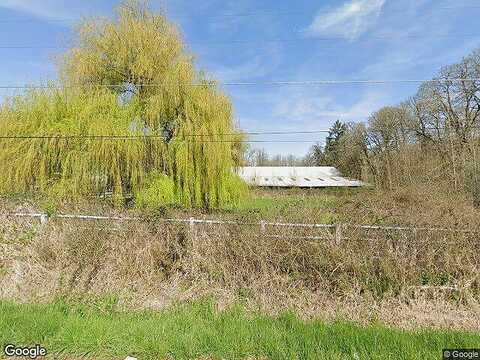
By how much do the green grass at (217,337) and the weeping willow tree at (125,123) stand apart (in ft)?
31.5

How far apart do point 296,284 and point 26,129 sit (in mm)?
12870

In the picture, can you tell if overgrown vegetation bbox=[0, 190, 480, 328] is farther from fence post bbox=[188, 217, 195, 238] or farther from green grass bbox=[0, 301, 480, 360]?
green grass bbox=[0, 301, 480, 360]

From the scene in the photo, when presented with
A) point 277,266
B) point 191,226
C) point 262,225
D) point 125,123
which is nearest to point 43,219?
point 191,226

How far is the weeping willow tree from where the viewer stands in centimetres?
1247

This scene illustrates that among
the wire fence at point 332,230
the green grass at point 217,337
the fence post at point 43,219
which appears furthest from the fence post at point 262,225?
the fence post at point 43,219

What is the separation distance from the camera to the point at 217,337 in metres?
3.39

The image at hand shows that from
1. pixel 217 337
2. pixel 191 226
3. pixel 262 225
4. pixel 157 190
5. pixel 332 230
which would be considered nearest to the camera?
pixel 217 337

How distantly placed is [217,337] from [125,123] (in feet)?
39.3

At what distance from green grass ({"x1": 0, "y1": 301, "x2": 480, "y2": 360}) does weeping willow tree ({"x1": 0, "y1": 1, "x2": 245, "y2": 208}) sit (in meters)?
9.59

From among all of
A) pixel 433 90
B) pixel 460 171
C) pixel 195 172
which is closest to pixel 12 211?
pixel 195 172

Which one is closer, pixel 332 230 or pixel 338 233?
pixel 338 233

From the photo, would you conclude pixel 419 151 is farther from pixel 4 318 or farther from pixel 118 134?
pixel 4 318

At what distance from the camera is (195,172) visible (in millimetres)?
13945

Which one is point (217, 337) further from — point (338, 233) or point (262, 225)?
point (338, 233)
